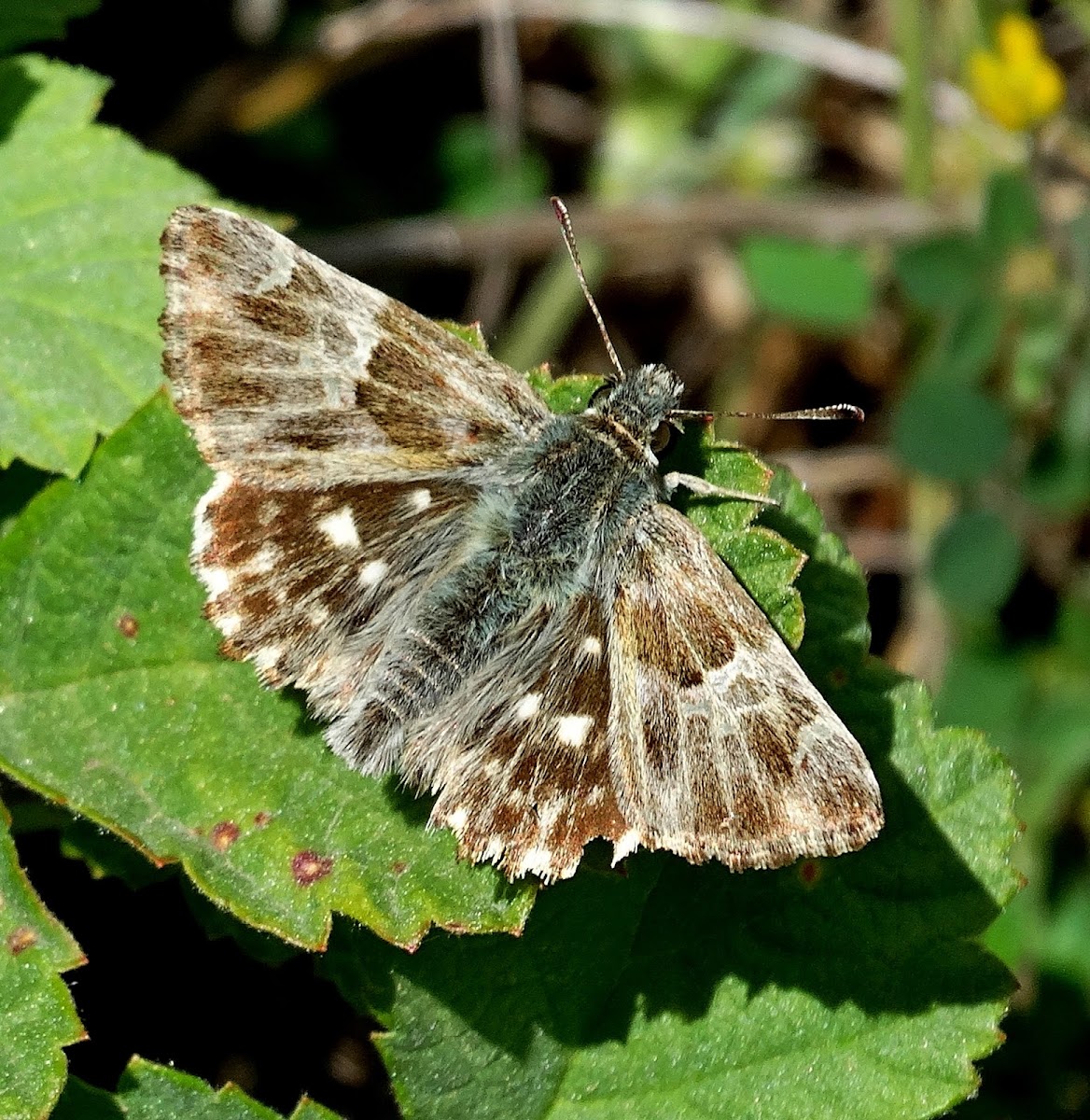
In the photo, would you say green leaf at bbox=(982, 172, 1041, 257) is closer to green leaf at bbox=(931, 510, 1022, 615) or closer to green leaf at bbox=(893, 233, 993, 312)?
green leaf at bbox=(893, 233, 993, 312)

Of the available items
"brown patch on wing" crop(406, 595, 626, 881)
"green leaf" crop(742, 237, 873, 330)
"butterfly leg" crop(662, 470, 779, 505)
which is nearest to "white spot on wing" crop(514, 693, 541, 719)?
"brown patch on wing" crop(406, 595, 626, 881)

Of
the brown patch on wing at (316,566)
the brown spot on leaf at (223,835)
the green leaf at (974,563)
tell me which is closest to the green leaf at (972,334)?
the green leaf at (974,563)

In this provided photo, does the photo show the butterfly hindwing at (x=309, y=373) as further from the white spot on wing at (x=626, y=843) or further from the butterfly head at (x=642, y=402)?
the white spot on wing at (x=626, y=843)

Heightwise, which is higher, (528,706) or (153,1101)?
(528,706)

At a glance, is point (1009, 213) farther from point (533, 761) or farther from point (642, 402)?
point (533, 761)

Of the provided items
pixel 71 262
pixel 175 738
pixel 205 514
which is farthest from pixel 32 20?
pixel 175 738

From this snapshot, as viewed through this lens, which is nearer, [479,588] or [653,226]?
[479,588]
